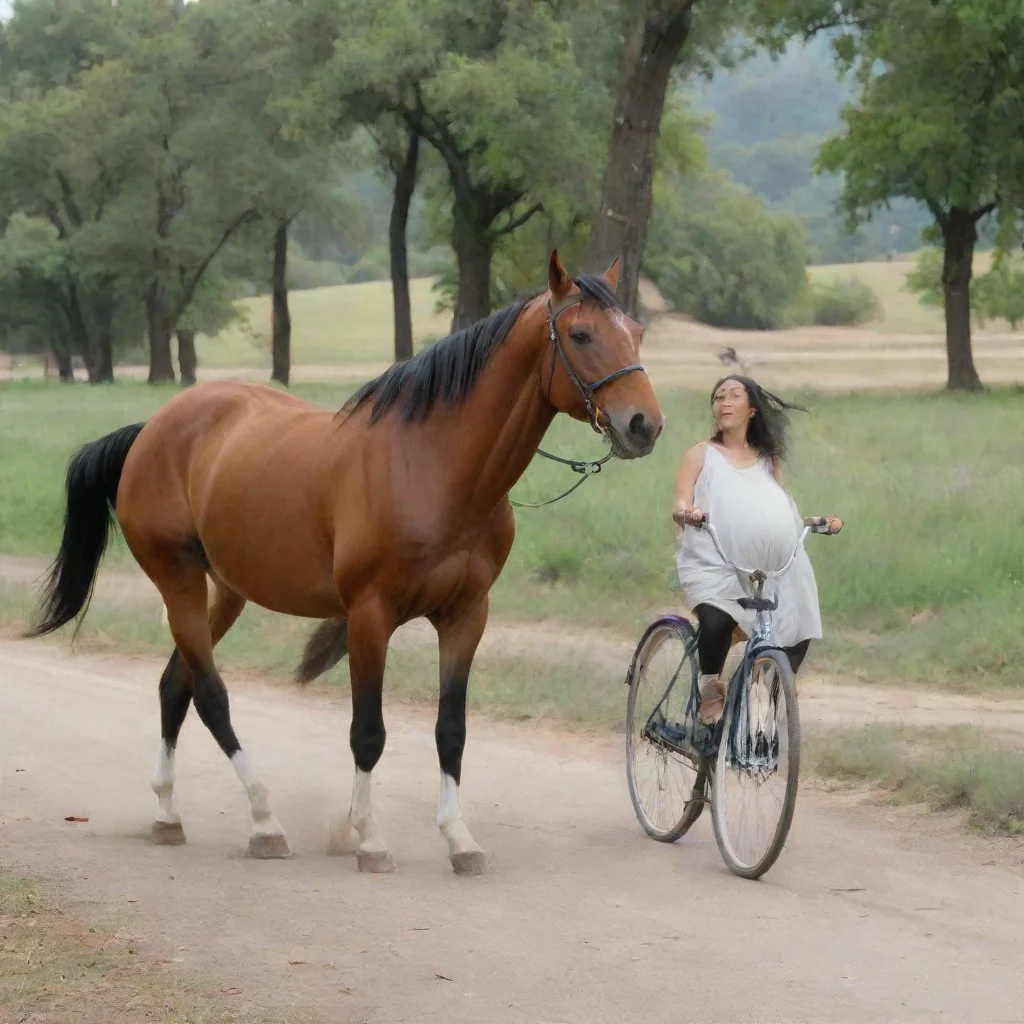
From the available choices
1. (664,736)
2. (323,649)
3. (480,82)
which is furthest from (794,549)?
(480,82)

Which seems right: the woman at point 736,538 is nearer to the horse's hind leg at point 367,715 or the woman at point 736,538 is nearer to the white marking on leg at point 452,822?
the white marking on leg at point 452,822

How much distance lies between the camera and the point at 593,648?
36.7 feet

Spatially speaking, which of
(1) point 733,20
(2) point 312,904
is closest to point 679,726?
(2) point 312,904

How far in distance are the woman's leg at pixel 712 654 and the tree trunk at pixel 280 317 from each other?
3835 centimetres

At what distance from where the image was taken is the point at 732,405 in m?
6.41

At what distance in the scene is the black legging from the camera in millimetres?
6328

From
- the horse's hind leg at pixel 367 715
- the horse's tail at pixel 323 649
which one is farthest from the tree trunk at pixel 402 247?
the horse's hind leg at pixel 367 715

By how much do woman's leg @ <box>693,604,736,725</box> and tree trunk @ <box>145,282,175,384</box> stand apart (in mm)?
43070

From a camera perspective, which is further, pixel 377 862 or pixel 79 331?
pixel 79 331

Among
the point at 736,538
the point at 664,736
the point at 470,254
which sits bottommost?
the point at 664,736

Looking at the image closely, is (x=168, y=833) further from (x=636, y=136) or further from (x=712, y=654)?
(x=636, y=136)

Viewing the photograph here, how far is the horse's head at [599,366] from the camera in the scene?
5.58 m

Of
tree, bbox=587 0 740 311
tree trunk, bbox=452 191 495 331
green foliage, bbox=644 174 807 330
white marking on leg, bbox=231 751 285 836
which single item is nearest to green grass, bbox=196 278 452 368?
green foliage, bbox=644 174 807 330

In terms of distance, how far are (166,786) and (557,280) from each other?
2732mm
